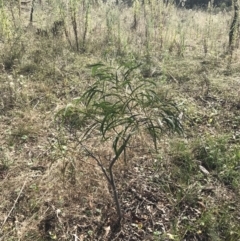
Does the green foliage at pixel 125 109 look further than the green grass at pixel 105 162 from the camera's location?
No

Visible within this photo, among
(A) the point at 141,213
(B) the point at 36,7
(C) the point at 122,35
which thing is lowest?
(A) the point at 141,213

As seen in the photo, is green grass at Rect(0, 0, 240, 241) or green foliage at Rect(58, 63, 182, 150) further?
green grass at Rect(0, 0, 240, 241)

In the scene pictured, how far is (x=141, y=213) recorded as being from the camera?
2104 millimetres

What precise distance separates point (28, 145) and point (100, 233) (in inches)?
48.0

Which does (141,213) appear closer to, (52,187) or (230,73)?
(52,187)

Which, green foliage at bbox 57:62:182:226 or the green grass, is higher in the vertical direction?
green foliage at bbox 57:62:182:226

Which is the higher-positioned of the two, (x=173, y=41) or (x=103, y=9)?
(x=103, y=9)

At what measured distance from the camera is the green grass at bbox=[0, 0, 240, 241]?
77.7 inches

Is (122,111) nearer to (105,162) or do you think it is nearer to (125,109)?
(125,109)

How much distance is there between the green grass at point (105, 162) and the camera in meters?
1.97

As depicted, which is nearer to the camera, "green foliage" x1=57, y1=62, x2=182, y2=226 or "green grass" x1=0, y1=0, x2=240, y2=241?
"green foliage" x1=57, y1=62, x2=182, y2=226

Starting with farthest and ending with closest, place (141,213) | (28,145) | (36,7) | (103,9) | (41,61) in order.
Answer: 1. (103,9)
2. (36,7)
3. (41,61)
4. (28,145)
5. (141,213)

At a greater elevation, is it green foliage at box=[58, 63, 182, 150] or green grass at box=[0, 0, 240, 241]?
green foliage at box=[58, 63, 182, 150]

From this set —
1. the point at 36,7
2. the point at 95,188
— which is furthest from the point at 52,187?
the point at 36,7
